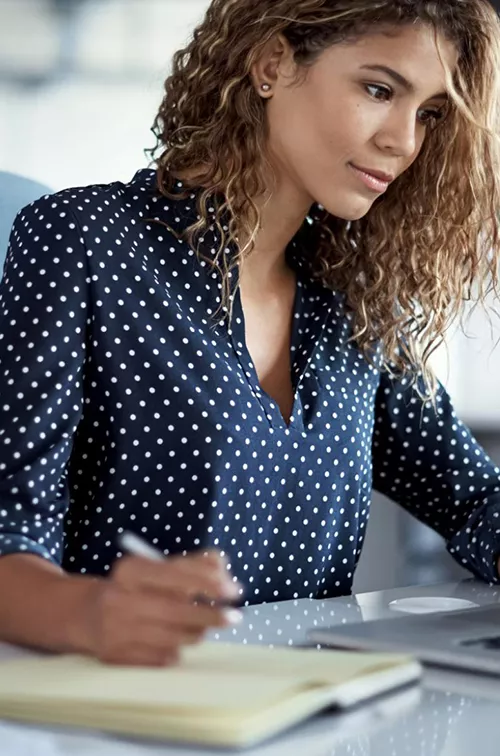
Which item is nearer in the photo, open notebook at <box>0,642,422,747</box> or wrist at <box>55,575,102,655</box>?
open notebook at <box>0,642,422,747</box>

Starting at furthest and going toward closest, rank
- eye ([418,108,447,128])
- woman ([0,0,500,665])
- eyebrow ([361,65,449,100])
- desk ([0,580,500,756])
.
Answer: eye ([418,108,447,128]) < eyebrow ([361,65,449,100]) < woman ([0,0,500,665]) < desk ([0,580,500,756])

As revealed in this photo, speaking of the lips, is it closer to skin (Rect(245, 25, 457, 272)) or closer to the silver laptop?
skin (Rect(245, 25, 457, 272))

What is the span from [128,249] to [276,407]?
235 mm

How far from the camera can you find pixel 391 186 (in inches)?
60.0

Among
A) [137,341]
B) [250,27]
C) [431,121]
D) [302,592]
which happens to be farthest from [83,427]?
[431,121]

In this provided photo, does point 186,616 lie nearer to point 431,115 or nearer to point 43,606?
point 43,606

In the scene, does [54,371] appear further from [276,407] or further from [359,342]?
[359,342]

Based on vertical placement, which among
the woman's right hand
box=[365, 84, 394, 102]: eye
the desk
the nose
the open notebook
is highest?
box=[365, 84, 394, 102]: eye

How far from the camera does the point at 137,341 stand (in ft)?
3.85

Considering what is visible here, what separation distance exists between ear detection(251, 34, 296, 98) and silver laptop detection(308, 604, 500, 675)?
0.66 meters

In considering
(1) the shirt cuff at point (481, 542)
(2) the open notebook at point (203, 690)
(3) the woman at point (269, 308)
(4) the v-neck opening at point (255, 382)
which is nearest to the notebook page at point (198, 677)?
(2) the open notebook at point (203, 690)

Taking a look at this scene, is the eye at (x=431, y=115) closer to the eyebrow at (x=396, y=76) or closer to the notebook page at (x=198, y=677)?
the eyebrow at (x=396, y=76)

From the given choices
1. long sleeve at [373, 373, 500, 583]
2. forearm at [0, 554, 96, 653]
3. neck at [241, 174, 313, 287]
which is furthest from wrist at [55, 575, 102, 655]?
long sleeve at [373, 373, 500, 583]

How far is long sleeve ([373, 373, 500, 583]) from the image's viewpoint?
1.48 meters
